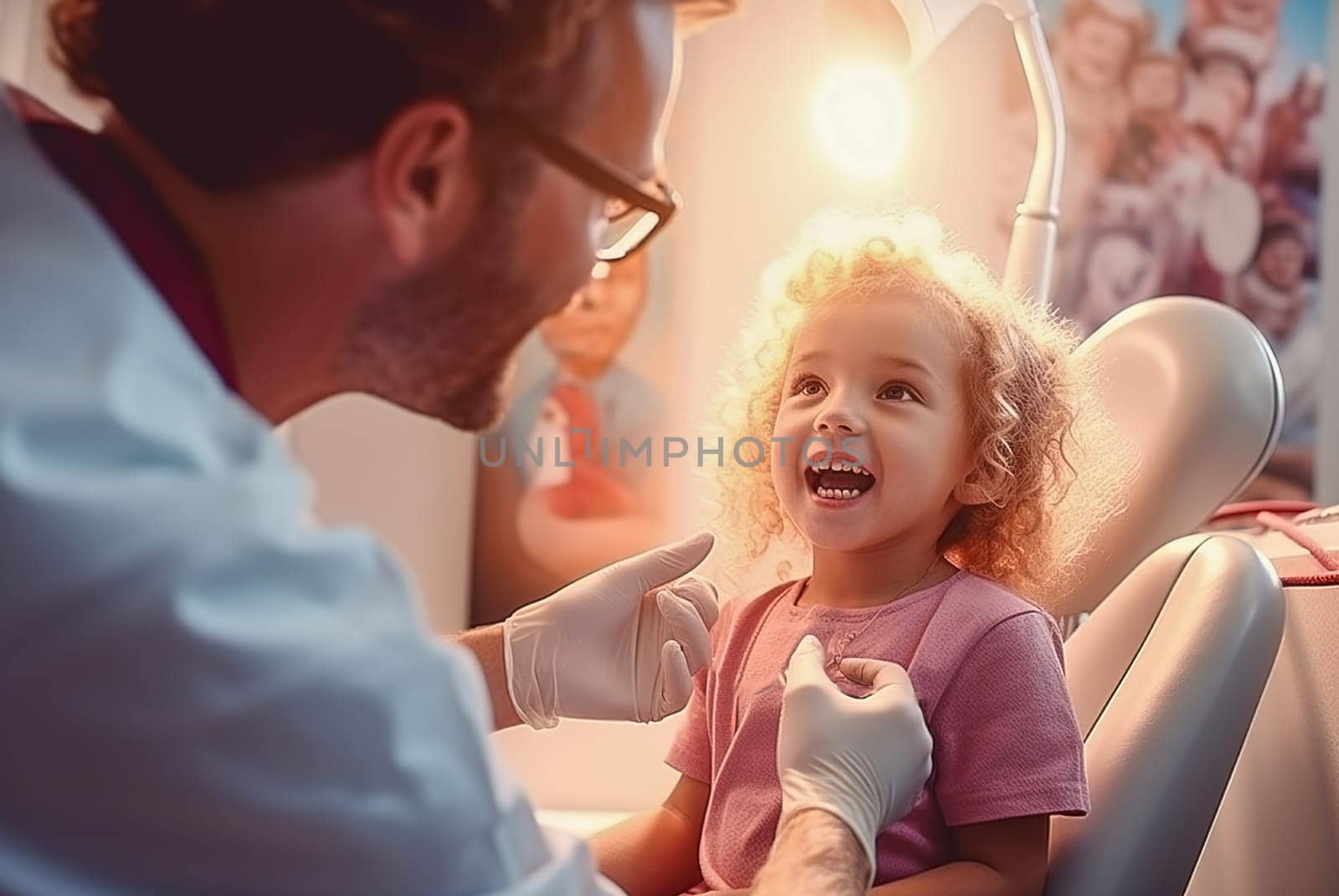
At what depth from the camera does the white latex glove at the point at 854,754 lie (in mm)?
1003

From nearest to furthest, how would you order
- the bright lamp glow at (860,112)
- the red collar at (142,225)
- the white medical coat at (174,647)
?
the white medical coat at (174,647) → the red collar at (142,225) → the bright lamp glow at (860,112)

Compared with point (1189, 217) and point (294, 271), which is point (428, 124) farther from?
point (1189, 217)

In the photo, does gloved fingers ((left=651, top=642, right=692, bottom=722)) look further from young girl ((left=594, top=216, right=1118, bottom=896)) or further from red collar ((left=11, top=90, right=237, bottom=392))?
red collar ((left=11, top=90, right=237, bottom=392))

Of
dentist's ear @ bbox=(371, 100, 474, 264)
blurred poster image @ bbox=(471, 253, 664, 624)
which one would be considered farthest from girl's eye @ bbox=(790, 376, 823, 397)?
blurred poster image @ bbox=(471, 253, 664, 624)

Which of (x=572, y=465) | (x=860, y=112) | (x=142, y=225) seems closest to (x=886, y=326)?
(x=142, y=225)

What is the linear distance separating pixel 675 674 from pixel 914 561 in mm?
264

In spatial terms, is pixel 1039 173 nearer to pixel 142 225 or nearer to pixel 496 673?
pixel 496 673

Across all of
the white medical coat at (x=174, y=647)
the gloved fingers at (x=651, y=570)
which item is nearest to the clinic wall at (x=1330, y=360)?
the gloved fingers at (x=651, y=570)

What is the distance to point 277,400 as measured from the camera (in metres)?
0.86

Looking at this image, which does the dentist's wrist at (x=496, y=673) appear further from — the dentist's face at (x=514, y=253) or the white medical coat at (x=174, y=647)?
the white medical coat at (x=174, y=647)

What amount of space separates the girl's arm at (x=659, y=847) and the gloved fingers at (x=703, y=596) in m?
0.19

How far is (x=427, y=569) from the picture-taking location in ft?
9.32

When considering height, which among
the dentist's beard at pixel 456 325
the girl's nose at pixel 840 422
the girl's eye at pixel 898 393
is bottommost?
the girl's nose at pixel 840 422

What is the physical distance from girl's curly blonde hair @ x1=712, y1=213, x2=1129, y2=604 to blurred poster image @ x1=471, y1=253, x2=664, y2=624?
4.20ft
